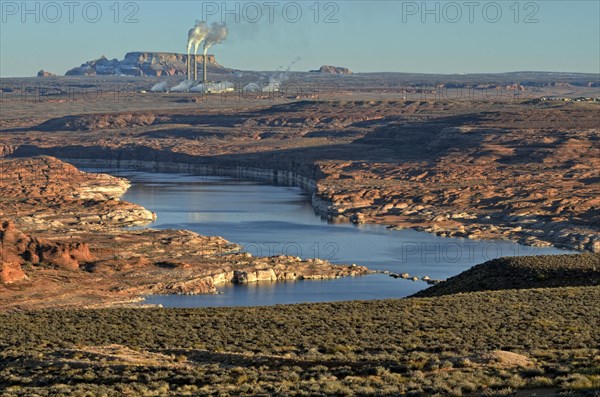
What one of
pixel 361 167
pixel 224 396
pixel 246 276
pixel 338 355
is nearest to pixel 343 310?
pixel 338 355

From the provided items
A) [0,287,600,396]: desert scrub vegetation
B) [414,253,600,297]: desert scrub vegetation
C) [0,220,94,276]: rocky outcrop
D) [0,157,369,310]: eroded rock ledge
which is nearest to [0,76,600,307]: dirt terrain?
[0,157,369,310]: eroded rock ledge

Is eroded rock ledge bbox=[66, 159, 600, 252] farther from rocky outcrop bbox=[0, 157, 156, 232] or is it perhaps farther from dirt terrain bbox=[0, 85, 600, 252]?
rocky outcrop bbox=[0, 157, 156, 232]

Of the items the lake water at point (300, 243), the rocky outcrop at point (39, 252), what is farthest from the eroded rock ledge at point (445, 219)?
Answer: the rocky outcrop at point (39, 252)

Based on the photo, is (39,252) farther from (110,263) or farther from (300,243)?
(300,243)

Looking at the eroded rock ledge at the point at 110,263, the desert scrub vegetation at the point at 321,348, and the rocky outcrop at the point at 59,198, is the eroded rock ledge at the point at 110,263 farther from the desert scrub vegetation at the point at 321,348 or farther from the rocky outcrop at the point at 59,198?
the desert scrub vegetation at the point at 321,348

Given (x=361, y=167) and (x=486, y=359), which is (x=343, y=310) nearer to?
(x=486, y=359)

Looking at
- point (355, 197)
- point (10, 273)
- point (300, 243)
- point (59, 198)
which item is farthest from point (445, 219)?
point (10, 273)
